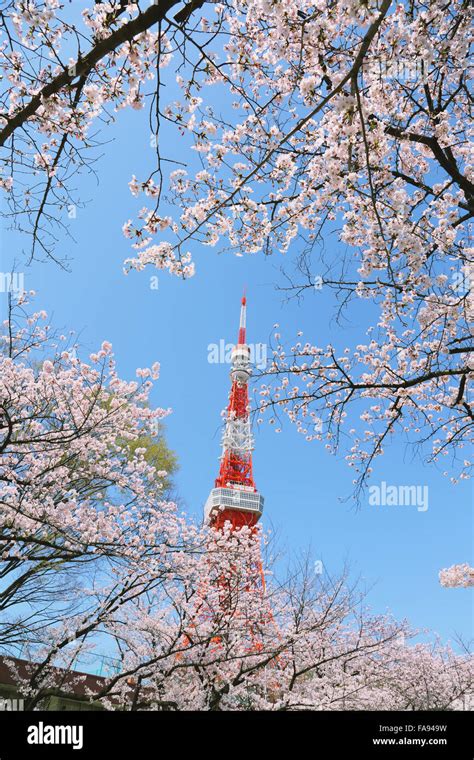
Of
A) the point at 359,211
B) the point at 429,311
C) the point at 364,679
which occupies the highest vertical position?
the point at 359,211

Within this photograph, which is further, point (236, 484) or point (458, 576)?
point (236, 484)

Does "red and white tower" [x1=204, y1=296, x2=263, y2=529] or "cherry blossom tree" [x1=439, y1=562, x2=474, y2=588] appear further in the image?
"red and white tower" [x1=204, y1=296, x2=263, y2=529]

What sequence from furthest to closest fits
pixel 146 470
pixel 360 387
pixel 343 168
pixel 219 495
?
pixel 219 495 → pixel 146 470 → pixel 360 387 → pixel 343 168

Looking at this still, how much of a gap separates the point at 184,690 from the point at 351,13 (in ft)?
26.8

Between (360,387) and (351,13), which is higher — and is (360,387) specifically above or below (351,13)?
below

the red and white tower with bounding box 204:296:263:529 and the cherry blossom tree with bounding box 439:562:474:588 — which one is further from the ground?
the red and white tower with bounding box 204:296:263:529

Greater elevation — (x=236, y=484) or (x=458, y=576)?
(x=236, y=484)

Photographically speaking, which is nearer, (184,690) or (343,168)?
(343,168)

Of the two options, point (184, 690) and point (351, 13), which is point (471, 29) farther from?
point (184, 690)

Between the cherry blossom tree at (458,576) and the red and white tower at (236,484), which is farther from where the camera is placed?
the red and white tower at (236,484)

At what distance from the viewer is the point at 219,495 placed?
2123 cm

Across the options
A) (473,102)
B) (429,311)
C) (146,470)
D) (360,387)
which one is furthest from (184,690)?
(473,102)

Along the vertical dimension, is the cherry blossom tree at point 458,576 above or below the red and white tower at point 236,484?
below
